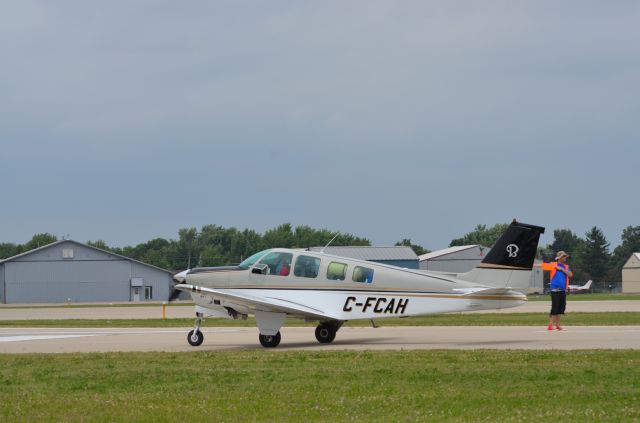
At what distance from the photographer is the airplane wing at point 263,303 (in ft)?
66.3

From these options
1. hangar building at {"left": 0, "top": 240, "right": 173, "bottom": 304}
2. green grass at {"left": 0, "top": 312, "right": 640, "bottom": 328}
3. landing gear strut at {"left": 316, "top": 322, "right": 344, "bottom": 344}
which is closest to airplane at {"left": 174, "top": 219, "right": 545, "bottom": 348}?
landing gear strut at {"left": 316, "top": 322, "right": 344, "bottom": 344}

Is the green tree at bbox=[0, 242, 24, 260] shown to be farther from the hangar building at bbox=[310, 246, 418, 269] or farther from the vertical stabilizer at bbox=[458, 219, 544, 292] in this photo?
the vertical stabilizer at bbox=[458, 219, 544, 292]

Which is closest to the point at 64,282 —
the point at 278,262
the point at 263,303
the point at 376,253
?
the point at 376,253

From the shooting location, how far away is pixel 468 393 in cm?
1185

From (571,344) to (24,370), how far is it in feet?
34.9

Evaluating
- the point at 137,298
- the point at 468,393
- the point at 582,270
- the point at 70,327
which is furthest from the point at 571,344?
the point at 582,270

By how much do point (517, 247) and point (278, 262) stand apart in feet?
17.2

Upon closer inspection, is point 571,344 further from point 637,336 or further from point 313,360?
point 313,360

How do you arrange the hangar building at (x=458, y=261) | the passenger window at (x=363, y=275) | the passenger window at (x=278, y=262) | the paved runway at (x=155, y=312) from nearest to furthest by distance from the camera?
the passenger window at (x=363, y=275), the passenger window at (x=278, y=262), the paved runway at (x=155, y=312), the hangar building at (x=458, y=261)

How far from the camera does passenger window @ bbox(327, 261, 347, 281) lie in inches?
812

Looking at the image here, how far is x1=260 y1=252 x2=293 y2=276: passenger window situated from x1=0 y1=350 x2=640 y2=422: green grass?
3810 mm

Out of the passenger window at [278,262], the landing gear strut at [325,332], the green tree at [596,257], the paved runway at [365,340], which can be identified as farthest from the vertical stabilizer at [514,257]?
the green tree at [596,257]

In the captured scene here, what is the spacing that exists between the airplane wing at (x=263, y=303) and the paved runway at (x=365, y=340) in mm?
780

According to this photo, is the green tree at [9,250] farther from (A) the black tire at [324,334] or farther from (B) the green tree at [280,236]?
(A) the black tire at [324,334]
